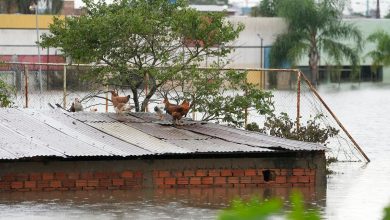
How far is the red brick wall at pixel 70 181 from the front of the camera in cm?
1553

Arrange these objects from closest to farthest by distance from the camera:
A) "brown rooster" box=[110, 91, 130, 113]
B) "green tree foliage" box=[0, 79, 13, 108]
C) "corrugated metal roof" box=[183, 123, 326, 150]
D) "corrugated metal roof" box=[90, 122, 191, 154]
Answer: "corrugated metal roof" box=[90, 122, 191, 154] < "corrugated metal roof" box=[183, 123, 326, 150] < "brown rooster" box=[110, 91, 130, 113] < "green tree foliage" box=[0, 79, 13, 108]

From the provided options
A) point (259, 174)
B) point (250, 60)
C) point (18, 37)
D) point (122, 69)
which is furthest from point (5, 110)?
point (250, 60)

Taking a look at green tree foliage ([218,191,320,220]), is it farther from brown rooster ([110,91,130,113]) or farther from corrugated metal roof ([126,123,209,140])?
brown rooster ([110,91,130,113])

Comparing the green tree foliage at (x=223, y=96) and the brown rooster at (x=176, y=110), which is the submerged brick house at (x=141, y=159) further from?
the green tree foliage at (x=223, y=96)

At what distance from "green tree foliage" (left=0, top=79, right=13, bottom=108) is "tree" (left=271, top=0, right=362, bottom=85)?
179ft

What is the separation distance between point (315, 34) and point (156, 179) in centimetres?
6769

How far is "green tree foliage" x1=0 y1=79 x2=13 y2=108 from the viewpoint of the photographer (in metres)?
22.2

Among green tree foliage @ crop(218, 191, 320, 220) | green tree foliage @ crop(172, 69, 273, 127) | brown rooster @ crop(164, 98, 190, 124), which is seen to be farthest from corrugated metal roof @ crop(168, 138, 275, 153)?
green tree foliage @ crop(218, 191, 320, 220)

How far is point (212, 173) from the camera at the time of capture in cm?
1642

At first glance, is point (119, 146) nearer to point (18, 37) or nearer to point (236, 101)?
point (236, 101)

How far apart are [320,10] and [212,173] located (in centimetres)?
6817

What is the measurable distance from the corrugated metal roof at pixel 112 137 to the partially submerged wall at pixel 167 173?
0.19 m

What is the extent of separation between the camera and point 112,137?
1686 cm

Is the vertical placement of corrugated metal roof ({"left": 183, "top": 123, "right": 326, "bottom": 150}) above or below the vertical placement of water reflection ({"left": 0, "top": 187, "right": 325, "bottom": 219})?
above
